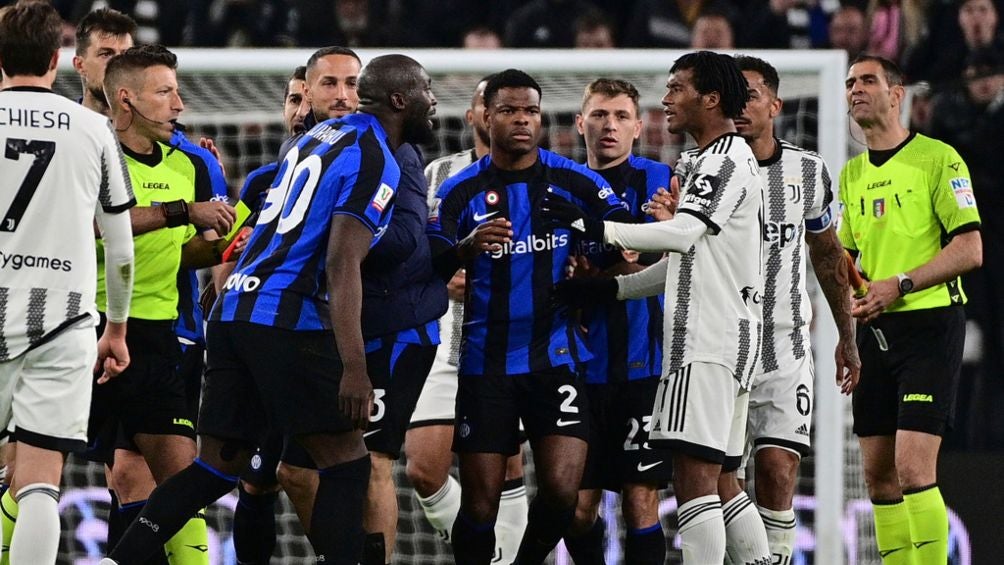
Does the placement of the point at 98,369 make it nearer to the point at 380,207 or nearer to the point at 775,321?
the point at 380,207

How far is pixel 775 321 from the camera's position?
621 centimetres

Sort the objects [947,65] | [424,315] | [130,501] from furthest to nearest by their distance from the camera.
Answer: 1. [947,65]
2. [130,501]
3. [424,315]

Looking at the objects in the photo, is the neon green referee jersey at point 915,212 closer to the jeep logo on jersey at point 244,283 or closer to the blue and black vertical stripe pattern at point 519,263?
the blue and black vertical stripe pattern at point 519,263

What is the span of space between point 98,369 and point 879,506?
3540 millimetres

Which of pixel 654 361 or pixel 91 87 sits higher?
pixel 91 87

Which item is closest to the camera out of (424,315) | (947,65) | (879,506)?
(424,315)

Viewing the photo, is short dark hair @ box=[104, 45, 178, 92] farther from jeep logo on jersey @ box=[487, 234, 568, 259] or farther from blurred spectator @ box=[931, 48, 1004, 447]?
blurred spectator @ box=[931, 48, 1004, 447]

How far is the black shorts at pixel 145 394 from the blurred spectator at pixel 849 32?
19.9ft

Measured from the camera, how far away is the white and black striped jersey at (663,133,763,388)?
538 centimetres

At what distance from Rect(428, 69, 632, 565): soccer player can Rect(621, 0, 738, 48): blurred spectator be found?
490cm

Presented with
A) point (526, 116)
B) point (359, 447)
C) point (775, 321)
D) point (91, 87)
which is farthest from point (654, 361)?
point (91, 87)

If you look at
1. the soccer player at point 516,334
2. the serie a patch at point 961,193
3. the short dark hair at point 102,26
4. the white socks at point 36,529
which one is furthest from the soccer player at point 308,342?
the serie a patch at point 961,193

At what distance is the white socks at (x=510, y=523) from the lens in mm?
6438

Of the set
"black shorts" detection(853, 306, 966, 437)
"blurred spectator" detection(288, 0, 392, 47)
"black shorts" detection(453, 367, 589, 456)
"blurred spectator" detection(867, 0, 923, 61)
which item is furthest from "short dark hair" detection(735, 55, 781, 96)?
"blurred spectator" detection(288, 0, 392, 47)
